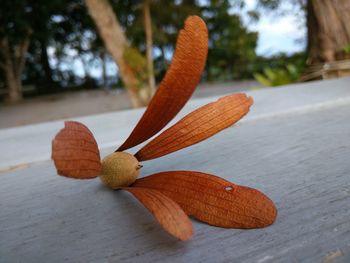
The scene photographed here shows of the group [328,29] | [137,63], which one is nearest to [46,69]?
[137,63]

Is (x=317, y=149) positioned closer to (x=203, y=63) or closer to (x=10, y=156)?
(x=203, y=63)

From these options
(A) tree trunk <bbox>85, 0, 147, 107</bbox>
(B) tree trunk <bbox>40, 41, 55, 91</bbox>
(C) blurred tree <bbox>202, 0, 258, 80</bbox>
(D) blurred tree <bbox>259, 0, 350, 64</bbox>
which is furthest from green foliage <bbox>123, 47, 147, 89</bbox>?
(B) tree trunk <bbox>40, 41, 55, 91</bbox>

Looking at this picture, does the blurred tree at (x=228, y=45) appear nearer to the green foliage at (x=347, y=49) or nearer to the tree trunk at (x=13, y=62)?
the tree trunk at (x=13, y=62)

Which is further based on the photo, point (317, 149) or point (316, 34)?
point (316, 34)

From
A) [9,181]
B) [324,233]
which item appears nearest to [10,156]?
[9,181]

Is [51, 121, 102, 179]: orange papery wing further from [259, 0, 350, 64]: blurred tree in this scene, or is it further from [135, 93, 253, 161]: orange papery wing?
[259, 0, 350, 64]: blurred tree

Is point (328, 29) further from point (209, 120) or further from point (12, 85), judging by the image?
point (12, 85)

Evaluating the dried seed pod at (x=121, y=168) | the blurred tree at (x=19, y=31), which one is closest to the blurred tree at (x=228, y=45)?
the blurred tree at (x=19, y=31)
